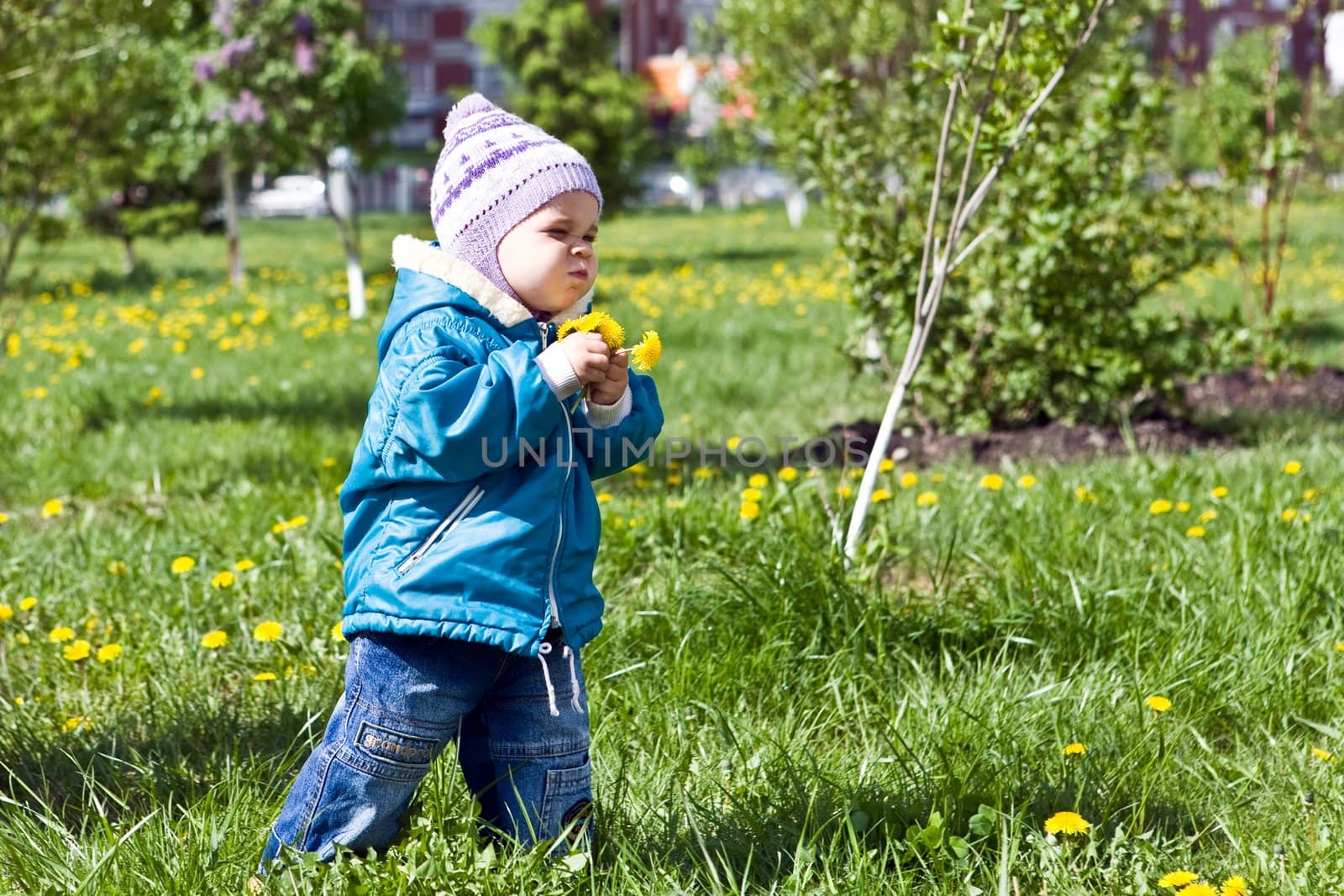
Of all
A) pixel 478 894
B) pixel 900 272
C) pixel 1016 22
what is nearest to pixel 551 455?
pixel 478 894

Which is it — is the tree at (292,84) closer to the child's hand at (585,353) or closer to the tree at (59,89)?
the tree at (59,89)

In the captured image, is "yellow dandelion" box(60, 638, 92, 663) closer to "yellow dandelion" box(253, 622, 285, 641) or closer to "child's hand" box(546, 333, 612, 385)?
"yellow dandelion" box(253, 622, 285, 641)

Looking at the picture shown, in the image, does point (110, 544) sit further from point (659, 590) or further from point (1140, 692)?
point (1140, 692)

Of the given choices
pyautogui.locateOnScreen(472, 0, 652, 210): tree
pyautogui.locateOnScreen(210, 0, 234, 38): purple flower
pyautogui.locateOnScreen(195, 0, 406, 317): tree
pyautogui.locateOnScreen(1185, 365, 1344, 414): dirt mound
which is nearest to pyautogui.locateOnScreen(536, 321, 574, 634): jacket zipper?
pyautogui.locateOnScreen(1185, 365, 1344, 414): dirt mound

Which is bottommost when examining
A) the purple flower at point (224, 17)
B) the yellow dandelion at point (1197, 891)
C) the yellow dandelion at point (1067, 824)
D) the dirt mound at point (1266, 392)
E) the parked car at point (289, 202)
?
the parked car at point (289, 202)

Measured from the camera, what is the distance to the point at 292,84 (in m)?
10.5

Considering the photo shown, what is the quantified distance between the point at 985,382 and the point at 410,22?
47.7 metres

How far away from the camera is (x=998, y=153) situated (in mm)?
3328

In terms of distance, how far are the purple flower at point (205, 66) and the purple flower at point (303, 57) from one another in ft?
2.04

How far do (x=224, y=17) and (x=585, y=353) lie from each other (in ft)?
31.0

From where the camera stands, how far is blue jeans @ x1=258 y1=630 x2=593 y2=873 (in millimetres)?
1935

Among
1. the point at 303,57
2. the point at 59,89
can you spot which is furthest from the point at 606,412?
the point at 303,57

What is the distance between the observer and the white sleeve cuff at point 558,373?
73.4 inches

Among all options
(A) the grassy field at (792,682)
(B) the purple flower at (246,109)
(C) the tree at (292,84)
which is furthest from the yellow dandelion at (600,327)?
(B) the purple flower at (246,109)
